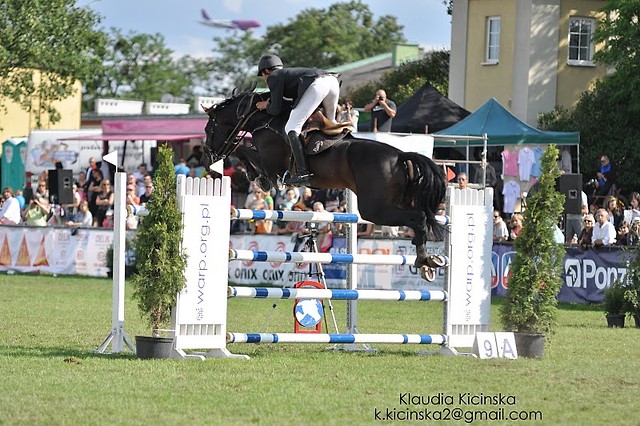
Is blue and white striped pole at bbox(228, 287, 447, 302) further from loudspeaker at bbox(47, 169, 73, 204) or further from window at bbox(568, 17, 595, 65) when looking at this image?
window at bbox(568, 17, 595, 65)

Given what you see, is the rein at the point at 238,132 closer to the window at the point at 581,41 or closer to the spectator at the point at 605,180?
the spectator at the point at 605,180

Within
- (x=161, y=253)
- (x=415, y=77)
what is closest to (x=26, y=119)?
(x=415, y=77)

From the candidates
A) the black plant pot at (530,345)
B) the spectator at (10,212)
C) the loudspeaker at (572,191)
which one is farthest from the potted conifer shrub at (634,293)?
the spectator at (10,212)

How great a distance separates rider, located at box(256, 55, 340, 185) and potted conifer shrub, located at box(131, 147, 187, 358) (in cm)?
114

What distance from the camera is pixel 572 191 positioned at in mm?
21391

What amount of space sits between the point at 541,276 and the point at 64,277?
15049 mm

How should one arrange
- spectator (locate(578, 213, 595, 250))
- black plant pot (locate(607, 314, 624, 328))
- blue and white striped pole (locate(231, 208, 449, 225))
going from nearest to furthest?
blue and white striped pole (locate(231, 208, 449, 225)) → black plant pot (locate(607, 314, 624, 328)) → spectator (locate(578, 213, 595, 250))

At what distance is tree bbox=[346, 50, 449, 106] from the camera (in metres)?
44.3

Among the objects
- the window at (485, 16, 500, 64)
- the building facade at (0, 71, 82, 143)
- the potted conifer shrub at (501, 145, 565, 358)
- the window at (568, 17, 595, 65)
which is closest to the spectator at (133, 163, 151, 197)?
the window at (485, 16, 500, 64)

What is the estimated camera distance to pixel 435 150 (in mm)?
27703

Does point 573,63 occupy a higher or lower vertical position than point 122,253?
higher

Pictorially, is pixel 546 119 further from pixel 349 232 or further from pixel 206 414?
pixel 206 414

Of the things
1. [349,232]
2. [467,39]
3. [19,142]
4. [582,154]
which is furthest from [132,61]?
[349,232]

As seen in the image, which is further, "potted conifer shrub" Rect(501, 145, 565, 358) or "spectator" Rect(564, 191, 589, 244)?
"spectator" Rect(564, 191, 589, 244)
